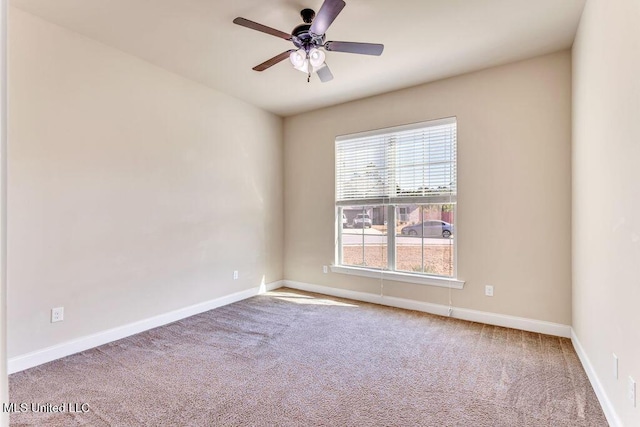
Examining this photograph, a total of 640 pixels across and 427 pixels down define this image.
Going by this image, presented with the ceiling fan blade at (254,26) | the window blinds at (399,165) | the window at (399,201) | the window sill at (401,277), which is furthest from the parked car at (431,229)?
the ceiling fan blade at (254,26)

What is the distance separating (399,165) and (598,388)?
110 inches

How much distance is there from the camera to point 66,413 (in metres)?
1.89

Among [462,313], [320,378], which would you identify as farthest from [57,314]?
[462,313]

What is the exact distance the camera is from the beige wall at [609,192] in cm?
151

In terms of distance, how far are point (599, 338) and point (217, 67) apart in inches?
160

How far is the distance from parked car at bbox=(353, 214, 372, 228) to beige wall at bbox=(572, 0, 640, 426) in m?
2.27

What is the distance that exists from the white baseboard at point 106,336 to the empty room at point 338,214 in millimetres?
17

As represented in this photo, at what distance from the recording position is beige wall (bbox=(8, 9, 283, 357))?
7.98 ft

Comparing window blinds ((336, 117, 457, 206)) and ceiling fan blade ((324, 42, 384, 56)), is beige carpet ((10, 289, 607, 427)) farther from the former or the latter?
ceiling fan blade ((324, 42, 384, 56))

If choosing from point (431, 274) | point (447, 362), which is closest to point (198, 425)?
point (447, 362)

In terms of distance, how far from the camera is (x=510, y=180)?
3.25m

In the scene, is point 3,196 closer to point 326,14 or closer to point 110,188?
point 326,14

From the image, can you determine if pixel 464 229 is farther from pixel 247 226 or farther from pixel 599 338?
pixel 247 226

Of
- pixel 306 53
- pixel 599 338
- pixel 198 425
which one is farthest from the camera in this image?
pixel 306 53
